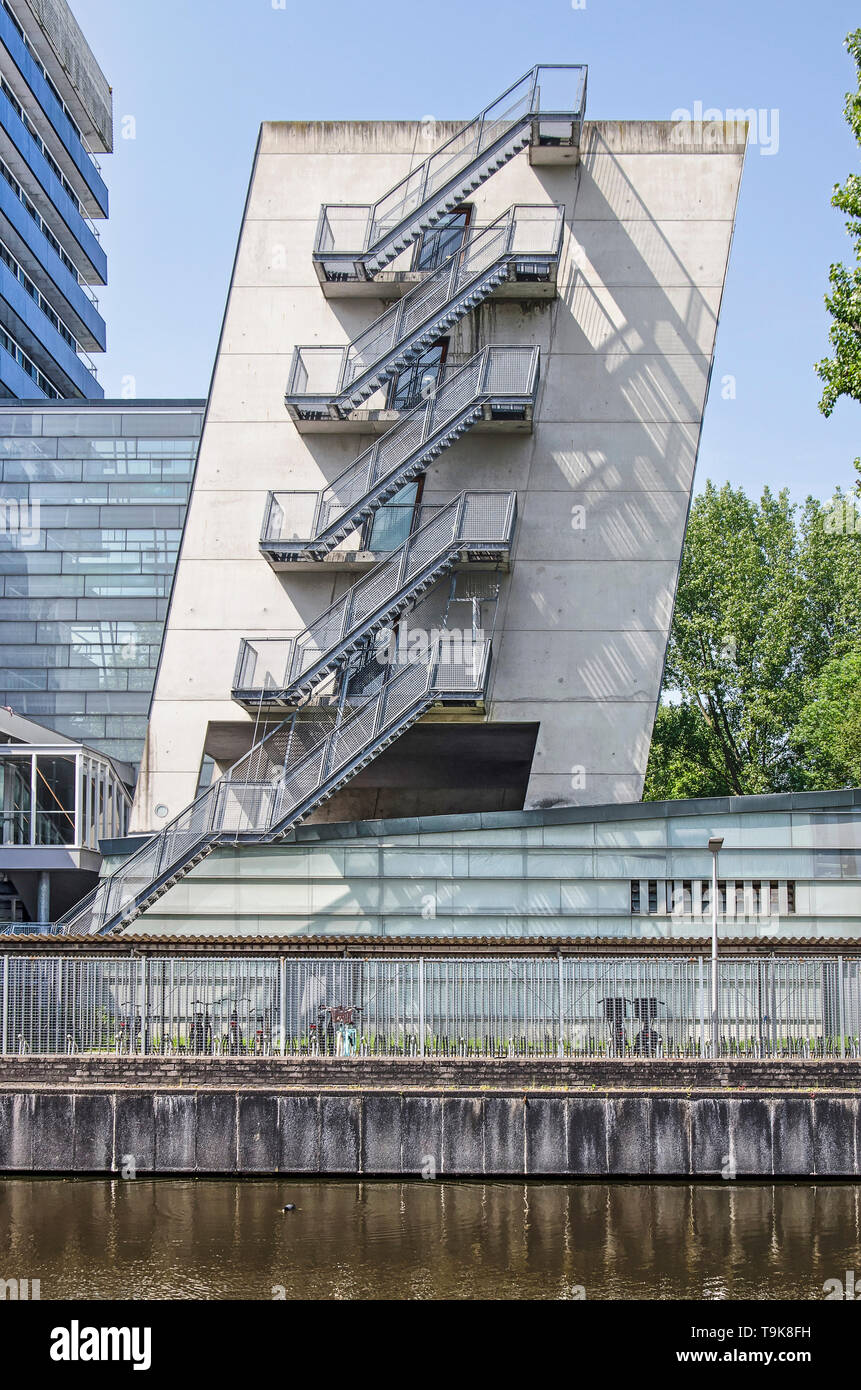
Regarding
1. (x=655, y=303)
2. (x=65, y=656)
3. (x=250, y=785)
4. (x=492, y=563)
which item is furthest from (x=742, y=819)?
(x=65, y=656)

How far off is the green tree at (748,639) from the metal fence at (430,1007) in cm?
4222

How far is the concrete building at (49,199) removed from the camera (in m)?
78.1

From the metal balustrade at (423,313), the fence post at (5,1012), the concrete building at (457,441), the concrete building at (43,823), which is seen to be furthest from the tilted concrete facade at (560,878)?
the metal balustrade at (423,313)

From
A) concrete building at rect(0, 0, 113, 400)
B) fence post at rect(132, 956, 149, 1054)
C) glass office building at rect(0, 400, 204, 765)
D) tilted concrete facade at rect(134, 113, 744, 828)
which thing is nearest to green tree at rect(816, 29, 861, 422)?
tilted concrete facade at rect(134, 113, 744, 828)

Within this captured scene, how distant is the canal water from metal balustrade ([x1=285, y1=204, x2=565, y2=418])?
19895mm

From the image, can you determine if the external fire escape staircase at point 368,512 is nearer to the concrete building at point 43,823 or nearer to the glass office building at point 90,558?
the concrete building at point 43,823

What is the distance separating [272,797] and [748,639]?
4070 cm

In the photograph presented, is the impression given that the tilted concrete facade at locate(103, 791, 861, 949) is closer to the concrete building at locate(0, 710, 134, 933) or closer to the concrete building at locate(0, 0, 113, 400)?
the concrete building at locate(0, 710, 134, 933)

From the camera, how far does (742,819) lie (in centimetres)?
3117

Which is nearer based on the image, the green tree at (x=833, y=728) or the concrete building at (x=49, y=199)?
the green tree at (x=833, y=728)

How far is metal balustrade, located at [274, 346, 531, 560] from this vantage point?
33000mm

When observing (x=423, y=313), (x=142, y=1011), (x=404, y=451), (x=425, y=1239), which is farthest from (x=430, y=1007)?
(x=423, y=313)

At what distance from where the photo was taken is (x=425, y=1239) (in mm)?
16797

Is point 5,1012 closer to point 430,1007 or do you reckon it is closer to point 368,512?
point 430,1007
